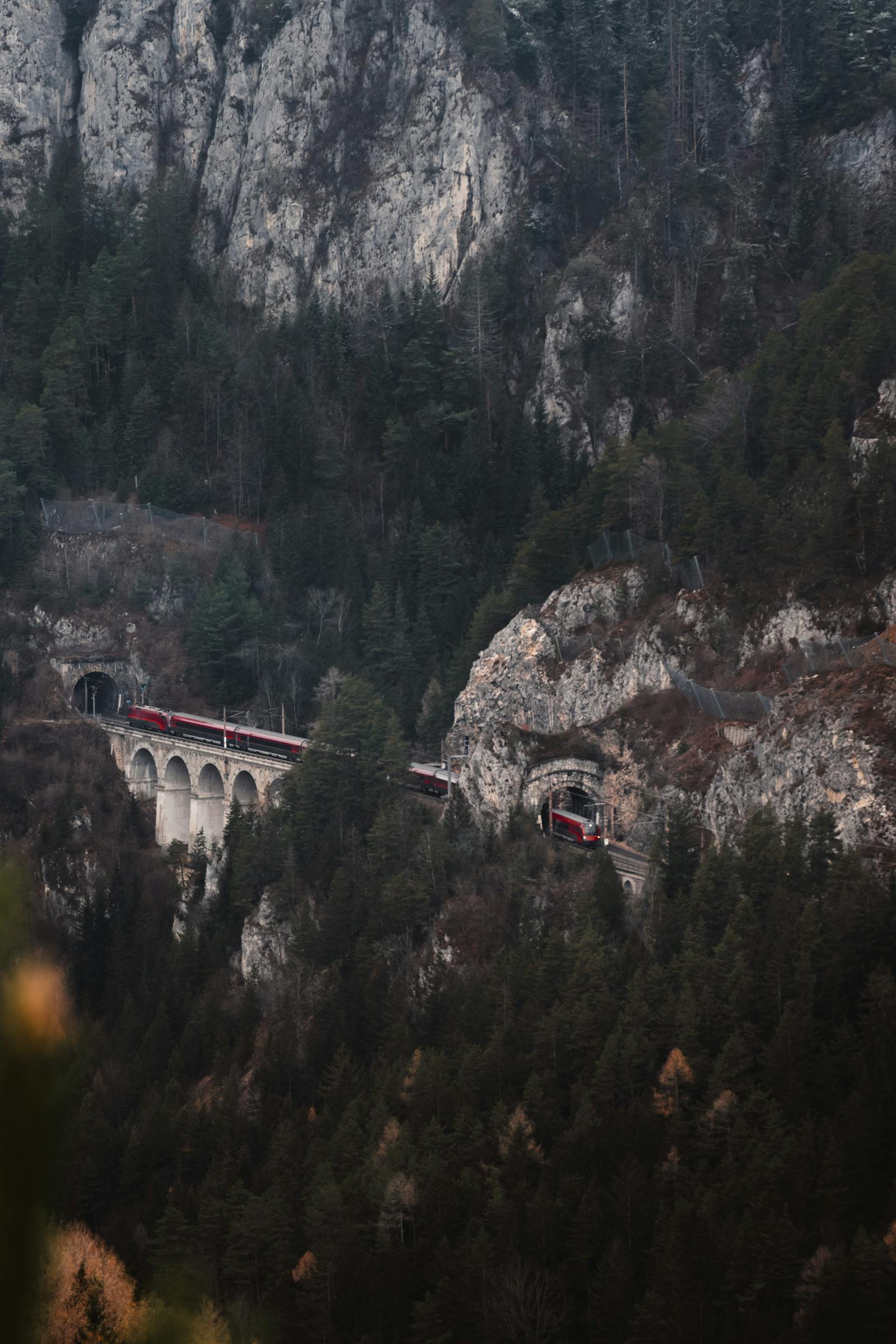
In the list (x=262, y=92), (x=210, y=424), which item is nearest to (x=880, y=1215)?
(x=210, y=424)

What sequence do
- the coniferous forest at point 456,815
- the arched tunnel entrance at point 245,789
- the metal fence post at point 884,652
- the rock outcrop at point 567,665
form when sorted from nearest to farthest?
the coniferous forest at point 456,815, the metal fence post at point 884,652, the rock outcrop at point 567,665, the arched tunnel entrance at point 245,789

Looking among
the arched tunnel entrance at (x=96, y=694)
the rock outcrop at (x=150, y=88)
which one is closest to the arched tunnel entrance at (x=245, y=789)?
the arched tunnel entrance at (x=96, y=694)

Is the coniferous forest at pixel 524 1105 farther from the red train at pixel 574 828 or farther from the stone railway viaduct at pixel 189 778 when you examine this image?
the stone railway viaduct at pixel 189 778

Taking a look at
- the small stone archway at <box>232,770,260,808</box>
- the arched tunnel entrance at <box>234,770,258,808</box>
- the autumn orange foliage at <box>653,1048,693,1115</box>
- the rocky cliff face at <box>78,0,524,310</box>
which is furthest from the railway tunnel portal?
the rocky cliff face at <box>78,0,524,310</box>

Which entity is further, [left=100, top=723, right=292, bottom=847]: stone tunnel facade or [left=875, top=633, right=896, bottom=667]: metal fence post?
[left=100, top=723, right=292, bottom=847]: stone tunnel facade

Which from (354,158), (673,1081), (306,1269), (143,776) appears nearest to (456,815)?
(673,1081)

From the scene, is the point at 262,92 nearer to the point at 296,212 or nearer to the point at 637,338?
the point at 296,212

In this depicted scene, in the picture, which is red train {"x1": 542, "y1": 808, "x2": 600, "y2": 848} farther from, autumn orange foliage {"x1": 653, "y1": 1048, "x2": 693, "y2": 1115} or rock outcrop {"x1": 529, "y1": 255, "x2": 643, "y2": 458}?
rock outcrop {"x1": 529, "y1": 255, "x2": 643, "y2": 458}
